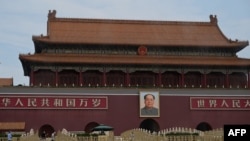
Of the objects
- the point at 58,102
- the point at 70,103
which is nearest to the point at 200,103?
the point at 70,103

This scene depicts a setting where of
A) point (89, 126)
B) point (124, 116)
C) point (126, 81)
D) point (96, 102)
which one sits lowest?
point (89, 126)

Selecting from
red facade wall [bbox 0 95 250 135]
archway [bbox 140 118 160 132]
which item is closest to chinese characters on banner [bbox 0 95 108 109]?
red facade wall [bbox 0 95 250 135]

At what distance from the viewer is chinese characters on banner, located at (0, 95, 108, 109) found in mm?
39750

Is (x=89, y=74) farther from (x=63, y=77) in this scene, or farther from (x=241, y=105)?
(x=241, y=105)

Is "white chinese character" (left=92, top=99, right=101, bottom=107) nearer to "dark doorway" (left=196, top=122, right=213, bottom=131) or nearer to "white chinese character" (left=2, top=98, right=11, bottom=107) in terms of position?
"white chinese character" (left=2, top=98, right=11, bottom=107)

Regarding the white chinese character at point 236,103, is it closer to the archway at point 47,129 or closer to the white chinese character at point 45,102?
the archway at point 47,129

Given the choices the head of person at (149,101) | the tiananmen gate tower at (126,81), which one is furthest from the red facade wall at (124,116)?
the head of person at (149,101)

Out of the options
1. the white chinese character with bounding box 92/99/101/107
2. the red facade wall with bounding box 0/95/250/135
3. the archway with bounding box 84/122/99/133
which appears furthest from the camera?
the white chinese character with bounding box 92/99/101/107

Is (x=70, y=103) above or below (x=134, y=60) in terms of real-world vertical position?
below

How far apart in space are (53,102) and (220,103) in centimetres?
1575

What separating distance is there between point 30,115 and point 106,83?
8051 mm

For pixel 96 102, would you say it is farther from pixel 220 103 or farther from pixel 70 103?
pixel 220 103

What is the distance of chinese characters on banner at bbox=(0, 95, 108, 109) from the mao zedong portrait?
3.58m

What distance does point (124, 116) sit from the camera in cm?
4172
